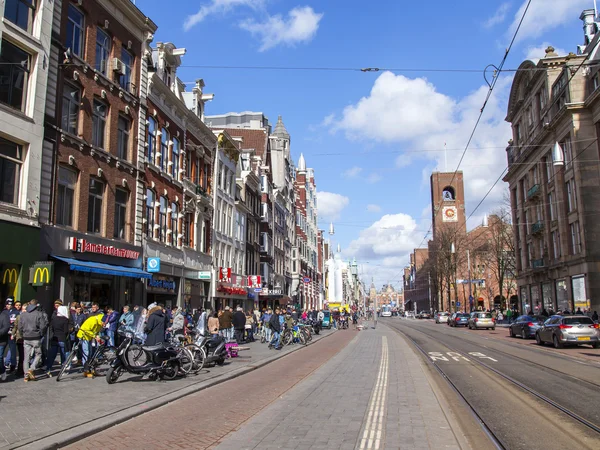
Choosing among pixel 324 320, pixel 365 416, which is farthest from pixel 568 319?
pixel 324 320

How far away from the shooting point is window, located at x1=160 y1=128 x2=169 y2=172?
2786 cm

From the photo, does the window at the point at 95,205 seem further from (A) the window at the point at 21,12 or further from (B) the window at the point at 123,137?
(A) the window at the point at 21,12

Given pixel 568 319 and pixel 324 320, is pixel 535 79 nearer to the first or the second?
pixel 324 320

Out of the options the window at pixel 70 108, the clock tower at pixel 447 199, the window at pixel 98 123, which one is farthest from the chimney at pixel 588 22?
the clock tower at pixel 447 199

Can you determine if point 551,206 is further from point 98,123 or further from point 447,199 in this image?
point 447,199

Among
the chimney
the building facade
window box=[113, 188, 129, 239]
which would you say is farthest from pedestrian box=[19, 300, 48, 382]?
the chimney

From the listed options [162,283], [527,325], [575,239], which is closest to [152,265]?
[162,283]

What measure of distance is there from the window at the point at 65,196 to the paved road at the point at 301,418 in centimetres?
948

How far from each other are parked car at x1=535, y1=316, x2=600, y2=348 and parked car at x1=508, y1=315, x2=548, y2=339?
5764 millimetres

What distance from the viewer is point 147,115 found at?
84.8 ft

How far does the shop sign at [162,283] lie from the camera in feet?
84.5

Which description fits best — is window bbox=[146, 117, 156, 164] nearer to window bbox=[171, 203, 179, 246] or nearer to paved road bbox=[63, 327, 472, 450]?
window bbox=[171, 203, 179, 246]

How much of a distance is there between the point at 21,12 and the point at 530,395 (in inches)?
707

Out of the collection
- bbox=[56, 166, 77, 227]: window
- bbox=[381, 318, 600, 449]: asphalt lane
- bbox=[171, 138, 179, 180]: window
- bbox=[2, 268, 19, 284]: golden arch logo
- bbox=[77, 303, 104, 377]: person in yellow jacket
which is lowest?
bbox=[381, 318, 600, 449]: asphalt lane
